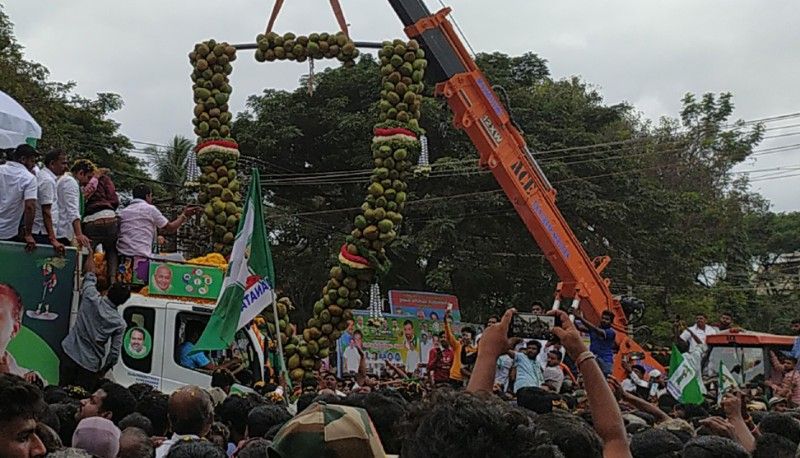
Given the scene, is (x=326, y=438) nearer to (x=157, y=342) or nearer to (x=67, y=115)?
(x=157, y=342)

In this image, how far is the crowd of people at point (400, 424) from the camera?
81.9 inches

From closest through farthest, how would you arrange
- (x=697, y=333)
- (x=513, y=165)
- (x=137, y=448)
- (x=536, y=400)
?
(x=137, y=448) → (x=536, y=400) → (x=697, y=333) → (x=513, y=165)

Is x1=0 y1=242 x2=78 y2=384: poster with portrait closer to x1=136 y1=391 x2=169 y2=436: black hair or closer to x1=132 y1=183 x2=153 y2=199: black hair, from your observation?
x1=132 y1=183 x2=153 y2=199: black hair

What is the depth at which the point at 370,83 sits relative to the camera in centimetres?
2731

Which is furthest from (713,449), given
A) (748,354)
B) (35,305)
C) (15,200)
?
(748,354)

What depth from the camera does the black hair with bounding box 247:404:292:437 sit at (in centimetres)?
466

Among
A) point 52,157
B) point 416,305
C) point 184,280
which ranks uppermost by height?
point 52,157

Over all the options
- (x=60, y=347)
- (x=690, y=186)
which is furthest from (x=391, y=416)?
(x=690, y=186)

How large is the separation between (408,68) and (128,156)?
22.3m

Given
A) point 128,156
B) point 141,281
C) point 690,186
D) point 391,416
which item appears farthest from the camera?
point 690,186

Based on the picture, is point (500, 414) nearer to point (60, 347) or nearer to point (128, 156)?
point (60, 347)

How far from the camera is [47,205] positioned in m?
8.08

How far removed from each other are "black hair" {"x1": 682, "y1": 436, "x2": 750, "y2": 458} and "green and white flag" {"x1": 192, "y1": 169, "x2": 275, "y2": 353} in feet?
14.3

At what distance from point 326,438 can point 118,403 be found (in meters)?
3.36
